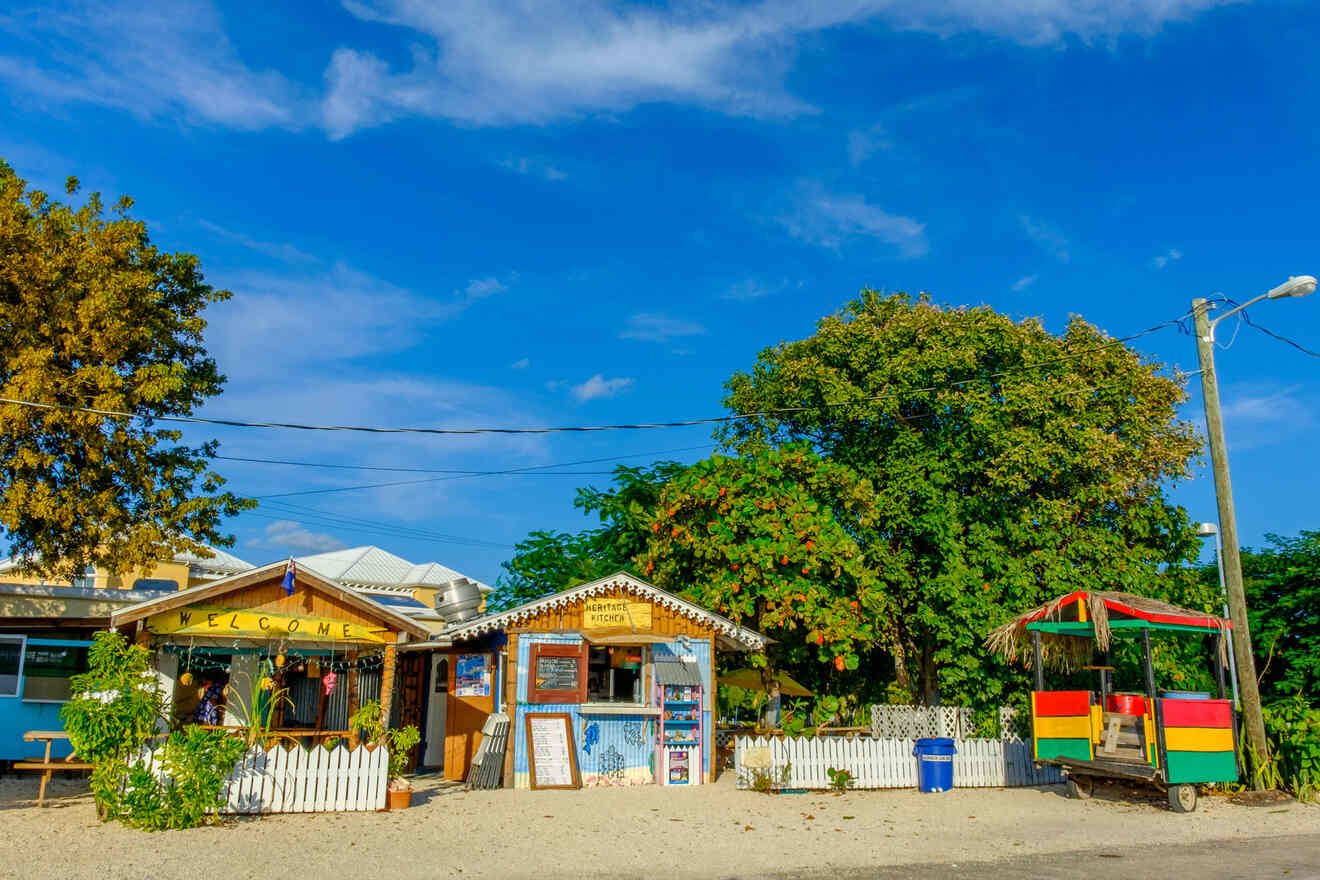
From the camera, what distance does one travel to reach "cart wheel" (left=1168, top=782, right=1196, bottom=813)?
1435 cm

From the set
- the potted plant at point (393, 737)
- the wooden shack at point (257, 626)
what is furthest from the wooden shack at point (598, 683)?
the potted plant at point (393, 737)

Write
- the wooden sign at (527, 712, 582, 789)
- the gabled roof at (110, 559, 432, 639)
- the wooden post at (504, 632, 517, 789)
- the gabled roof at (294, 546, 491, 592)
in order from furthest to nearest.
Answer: the gabled roof at (294, 546, 491, 592)
the wooden post at (504, 632, 517, 789)
the wooden sign at (527, 712, 582, 789)
the gabled roof at (110, 559, 432, 639)

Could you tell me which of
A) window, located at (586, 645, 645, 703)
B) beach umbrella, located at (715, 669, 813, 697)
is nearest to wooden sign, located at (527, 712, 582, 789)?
window, located at (586, 645, 645, 703)

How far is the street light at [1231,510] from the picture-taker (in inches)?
619

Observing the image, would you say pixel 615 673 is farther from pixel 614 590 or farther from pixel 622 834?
pixel 622 834

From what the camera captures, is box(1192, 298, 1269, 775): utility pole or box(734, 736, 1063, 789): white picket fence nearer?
box(1192, 298, 1269, 775): utility pole

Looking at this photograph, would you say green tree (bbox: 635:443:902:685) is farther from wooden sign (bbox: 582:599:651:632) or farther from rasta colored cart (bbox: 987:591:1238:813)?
rasta colored cart (bbox: 987:591:1238:813)

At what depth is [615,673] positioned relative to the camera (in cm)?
1808

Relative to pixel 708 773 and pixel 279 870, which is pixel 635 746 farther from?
pixel 279 870

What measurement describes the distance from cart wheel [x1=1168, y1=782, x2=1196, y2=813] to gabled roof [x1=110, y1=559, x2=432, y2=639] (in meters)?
11.6

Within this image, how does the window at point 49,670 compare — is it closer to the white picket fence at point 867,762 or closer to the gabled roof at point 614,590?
the gabled roof at point 614,590

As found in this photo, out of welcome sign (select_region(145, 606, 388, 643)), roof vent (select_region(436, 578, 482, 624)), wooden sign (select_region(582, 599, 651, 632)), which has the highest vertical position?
roof vent (select_region(436, 578, 482, 624))

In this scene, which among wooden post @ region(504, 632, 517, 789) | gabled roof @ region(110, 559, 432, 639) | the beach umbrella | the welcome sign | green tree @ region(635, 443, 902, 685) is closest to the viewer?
gabled roof @ region(110, 559, 432, 639)

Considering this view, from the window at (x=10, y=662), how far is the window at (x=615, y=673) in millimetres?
10350
